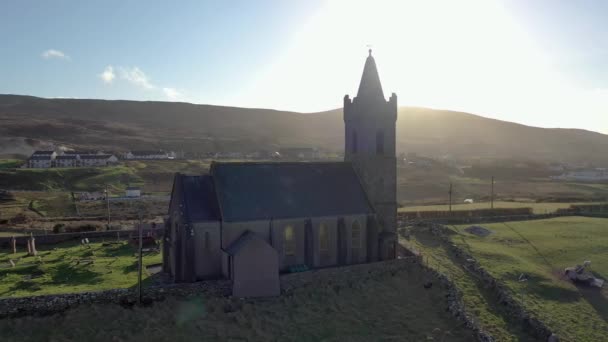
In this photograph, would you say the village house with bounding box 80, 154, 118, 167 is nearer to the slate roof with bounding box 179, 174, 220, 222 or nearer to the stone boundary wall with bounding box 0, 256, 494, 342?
the slate roof with bounding box 179, 174, 220, 222

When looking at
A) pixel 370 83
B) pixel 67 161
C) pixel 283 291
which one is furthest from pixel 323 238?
pixel 67 161

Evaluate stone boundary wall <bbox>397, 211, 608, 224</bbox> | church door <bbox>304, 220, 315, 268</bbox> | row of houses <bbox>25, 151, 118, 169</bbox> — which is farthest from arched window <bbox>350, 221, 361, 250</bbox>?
row of houses <bbox>25, 151, 118, 169</bbox>

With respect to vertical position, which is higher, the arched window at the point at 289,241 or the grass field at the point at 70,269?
the arched window at the point at 289,241

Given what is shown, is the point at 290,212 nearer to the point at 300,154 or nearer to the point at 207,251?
the point at 207,251

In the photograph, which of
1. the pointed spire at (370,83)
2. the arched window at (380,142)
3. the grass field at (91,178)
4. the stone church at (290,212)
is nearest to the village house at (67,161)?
the grass field at (91,178)

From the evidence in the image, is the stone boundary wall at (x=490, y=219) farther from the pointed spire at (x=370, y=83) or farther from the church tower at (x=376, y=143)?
the pointed spire at (x=370, y=83)
